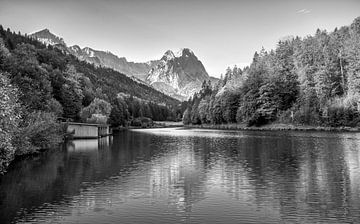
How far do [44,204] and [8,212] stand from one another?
215 centimetres

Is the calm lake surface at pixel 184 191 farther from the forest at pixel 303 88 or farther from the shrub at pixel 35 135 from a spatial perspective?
the forest at pixel 303 88

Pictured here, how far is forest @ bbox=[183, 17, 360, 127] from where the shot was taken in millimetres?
99875

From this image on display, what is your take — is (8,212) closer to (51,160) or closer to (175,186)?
(175,186)

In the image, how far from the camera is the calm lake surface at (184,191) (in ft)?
60.5

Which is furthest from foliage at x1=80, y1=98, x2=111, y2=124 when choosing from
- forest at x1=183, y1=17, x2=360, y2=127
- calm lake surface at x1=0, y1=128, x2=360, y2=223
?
calm lake surface at x1=0, y1=128, x2=360, y2=223

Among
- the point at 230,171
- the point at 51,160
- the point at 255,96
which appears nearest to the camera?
the point at 230,171

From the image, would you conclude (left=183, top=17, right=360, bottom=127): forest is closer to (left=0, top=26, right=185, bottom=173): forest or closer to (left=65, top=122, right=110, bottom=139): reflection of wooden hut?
(left=0, top=26, right=185, bottom=173): forest

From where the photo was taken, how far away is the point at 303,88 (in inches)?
4579

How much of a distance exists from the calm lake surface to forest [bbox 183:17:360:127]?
67.1 metres

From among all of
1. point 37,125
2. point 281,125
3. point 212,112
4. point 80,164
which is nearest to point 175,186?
point 80,164

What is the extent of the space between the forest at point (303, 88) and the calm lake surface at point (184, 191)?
220ft

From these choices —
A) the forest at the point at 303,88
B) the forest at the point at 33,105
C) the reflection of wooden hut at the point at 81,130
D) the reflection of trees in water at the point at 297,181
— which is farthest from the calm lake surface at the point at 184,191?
the forest at the point at 303,88

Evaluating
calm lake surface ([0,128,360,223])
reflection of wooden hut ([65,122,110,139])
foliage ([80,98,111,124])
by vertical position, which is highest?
foliage ([80,98,111,124])

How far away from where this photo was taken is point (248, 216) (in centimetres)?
1828
